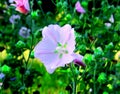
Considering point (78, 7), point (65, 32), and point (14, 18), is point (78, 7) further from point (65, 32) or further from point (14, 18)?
→ point (65, 32)

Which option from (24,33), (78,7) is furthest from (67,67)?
(24,33)

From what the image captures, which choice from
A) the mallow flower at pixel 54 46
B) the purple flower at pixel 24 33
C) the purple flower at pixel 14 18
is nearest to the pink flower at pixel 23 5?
the mallow flower at pixel 54 46

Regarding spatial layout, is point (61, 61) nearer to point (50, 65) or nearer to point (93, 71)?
point (50, 65)

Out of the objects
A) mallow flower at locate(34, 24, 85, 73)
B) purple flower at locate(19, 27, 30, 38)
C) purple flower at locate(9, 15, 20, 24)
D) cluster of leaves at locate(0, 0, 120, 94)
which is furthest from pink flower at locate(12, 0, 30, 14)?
purple flower at locate(9, 15, 20, 24)

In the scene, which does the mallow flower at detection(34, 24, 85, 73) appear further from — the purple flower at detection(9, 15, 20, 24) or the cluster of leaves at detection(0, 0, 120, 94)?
the purple flower at detection(9, 15, 20, 24)

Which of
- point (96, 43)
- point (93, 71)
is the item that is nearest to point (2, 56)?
point (96, 43)
